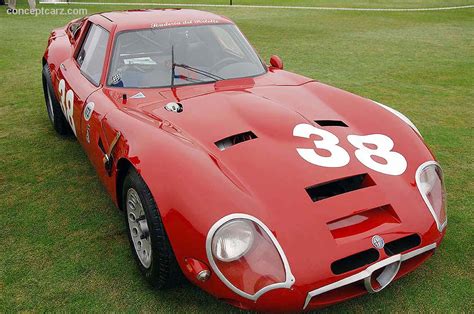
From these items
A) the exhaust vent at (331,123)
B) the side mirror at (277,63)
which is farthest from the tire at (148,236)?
the side mirror at (277,63)

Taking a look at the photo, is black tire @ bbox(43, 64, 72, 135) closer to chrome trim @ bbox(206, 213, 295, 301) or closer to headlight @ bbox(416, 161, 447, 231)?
chrome trim @ bbox(206, 213, 295, 301)

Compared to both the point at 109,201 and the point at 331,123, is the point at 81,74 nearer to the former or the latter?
the point at 109,201

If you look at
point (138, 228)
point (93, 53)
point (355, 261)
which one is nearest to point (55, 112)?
point (93, 53)

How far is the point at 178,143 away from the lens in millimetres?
2240

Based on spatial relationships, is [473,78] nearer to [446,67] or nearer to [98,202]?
[446,67]

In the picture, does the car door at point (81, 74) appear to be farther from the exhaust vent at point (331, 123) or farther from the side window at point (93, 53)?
the exhaust vent at point (331, 123)

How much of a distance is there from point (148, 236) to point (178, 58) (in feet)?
4.69

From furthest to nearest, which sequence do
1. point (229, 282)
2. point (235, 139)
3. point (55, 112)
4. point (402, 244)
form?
1. point (55, 112)
2. point (235, 139)
3. point (402, 244)
4. point (229, 282)

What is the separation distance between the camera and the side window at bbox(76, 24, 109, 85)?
10.7 ft

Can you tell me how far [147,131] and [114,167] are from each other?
0.31 meters

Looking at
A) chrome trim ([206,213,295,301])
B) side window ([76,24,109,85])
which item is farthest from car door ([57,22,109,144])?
chrome trim ([206,213,295,301])

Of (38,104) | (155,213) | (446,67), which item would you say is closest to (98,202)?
(155,213)

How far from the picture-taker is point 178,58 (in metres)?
3.17

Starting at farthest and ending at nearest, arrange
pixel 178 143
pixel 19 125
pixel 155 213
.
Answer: pixel 19 125, pixel 178 143, pixel 155 213
